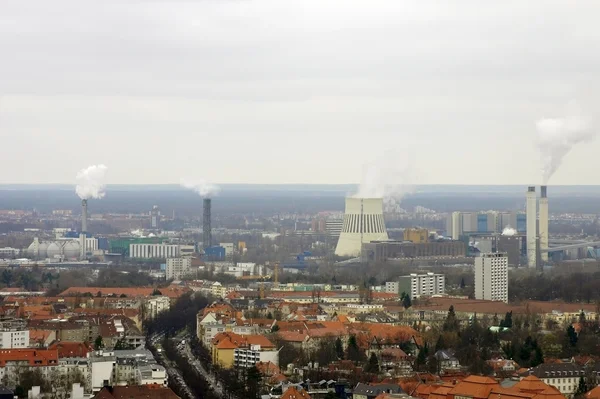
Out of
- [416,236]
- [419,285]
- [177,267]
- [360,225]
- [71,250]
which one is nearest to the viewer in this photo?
[419,285]

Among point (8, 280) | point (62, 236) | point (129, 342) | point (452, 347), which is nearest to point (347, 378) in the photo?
point (452, 347)

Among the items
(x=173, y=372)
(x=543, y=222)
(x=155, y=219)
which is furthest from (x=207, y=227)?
(x=173, y=372)

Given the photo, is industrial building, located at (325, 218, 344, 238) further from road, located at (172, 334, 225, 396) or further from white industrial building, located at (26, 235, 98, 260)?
road, located at (172, 334, 225, 396)

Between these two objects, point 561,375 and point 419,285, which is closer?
point 561,375

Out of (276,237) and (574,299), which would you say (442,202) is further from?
(574,299)

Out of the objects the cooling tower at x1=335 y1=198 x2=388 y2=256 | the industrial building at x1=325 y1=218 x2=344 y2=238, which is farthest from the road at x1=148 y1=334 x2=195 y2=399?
the industrial building at x1=325 y1=218 x2=344 y2=238

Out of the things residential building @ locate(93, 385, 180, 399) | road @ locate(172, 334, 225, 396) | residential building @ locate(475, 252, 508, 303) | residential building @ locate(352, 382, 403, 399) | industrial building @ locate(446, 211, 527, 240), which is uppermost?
industrial building @ locate(446, 211, 527, 240)

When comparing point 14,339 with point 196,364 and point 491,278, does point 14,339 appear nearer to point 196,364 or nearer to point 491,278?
point 196,364
